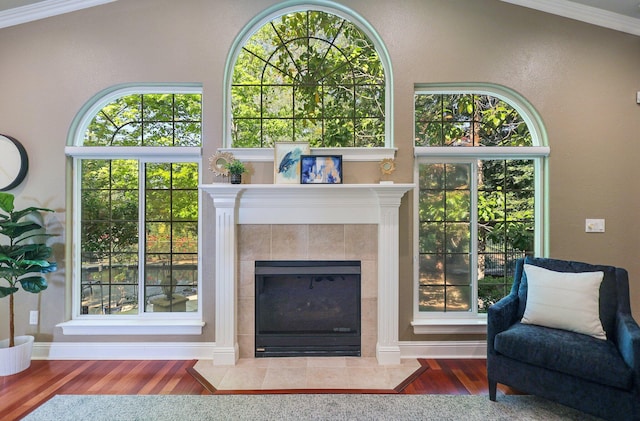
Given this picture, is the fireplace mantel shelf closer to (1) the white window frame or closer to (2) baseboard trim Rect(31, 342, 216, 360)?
(1) the white window frame

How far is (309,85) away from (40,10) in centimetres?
247

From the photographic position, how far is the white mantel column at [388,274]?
270cm

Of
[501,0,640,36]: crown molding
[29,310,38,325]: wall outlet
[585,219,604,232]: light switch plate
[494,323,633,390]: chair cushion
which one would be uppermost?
[501,0,640,36]: crown molding

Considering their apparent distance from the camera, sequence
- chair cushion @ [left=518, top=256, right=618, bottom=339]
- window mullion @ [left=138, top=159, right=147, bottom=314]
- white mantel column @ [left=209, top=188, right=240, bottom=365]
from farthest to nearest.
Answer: window mullion @ [left=138, top=159, right=147, bottom=314], white mantel column @ [left=209, top=188, right=240, bottom=365], chair cushion @ [left=518, top=256, right=618, bottom=339]

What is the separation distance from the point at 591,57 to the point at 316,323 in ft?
11.4

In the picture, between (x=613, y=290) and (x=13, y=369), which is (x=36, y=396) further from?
(x=613, y=290)

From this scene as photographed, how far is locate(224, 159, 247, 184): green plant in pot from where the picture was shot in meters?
2.65

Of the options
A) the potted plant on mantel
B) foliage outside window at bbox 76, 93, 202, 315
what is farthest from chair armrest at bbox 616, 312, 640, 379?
the potted plant on mantel

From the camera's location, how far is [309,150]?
278 cm

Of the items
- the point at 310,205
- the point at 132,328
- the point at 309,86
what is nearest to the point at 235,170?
the point at 310,205

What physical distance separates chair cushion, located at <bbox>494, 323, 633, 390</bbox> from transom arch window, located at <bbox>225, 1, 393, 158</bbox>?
73.0 inches

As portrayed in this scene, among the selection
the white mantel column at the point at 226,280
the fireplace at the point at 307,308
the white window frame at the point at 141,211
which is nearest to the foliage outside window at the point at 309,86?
the white window frame at the point at 141,211

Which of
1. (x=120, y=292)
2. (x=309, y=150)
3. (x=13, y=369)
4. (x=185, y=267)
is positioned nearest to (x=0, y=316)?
(x=13, y=369)

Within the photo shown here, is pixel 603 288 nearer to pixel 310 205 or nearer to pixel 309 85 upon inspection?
pixel 310 205
